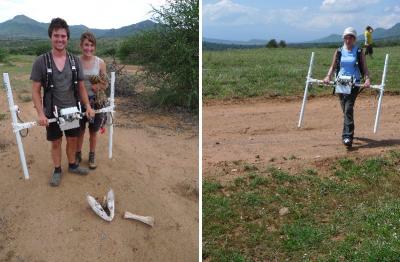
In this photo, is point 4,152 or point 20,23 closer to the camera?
point 20,23

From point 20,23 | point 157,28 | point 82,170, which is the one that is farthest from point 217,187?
point 157,28

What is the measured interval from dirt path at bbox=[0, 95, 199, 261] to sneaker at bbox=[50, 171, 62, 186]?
40 millimetres

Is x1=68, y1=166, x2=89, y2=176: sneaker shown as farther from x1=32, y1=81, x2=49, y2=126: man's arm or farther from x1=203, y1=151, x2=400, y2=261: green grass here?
x1=203, y1=151, x2=400, y2=261: green grass

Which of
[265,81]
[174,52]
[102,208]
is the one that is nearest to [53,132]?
[102,208]

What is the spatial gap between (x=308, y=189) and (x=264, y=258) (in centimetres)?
91

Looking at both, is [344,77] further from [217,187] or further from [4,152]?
[4,152]

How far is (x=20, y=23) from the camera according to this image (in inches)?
112

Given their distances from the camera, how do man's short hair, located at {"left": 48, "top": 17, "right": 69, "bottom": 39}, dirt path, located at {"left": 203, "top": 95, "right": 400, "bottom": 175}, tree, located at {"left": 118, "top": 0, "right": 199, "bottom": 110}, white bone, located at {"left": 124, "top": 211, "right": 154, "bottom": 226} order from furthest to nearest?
tree, located at {"left": 118, "top": 0, "right": 199, "bottom": 110}, dirt path, located at {"left": 203, "top": 95, "right": 400, "bottom": 175}, white bone, located at {"left": 124, "top": 211, "right": 154, "bottom": 226}, man's short hair, located at {"left": 48, "top": 17, "right": 69, "bottom": 39}

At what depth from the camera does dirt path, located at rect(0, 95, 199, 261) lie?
2.77 m

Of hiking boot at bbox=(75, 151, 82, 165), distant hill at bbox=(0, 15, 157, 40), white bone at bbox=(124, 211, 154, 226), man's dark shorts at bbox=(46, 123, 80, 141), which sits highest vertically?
distant hill at bbox=(0, 15, 157, 40)

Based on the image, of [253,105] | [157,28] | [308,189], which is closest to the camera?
[308,189]

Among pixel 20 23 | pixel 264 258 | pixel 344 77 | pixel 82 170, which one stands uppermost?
pixel 20 23

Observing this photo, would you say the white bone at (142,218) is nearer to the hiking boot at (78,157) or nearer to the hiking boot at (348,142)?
the hiking boot at (78,157)

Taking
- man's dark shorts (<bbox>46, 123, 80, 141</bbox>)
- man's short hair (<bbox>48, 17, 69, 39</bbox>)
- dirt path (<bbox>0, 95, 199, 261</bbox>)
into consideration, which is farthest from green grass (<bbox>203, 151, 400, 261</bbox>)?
man's short hair (<bbox>48, 17, 69, 39</bbox>)
